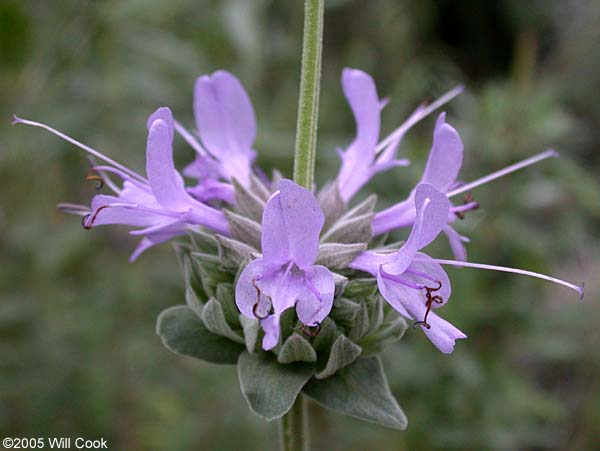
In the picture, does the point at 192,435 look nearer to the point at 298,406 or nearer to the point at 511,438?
the point at 511,438

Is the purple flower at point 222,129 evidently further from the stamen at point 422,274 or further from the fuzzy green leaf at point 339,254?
the stamen at point 422,274

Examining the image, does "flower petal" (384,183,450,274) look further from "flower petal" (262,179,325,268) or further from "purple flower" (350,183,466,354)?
"flower petal" (262,179,325,268)

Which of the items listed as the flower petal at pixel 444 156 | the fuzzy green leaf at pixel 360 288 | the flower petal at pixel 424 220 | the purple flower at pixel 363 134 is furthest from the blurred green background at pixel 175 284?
the flower petal at pixel 424 220

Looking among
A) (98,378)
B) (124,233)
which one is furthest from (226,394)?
(124,233)

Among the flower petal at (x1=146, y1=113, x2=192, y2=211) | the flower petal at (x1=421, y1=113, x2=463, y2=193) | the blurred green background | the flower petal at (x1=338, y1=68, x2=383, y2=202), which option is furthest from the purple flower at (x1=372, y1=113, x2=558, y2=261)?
the blurred green background

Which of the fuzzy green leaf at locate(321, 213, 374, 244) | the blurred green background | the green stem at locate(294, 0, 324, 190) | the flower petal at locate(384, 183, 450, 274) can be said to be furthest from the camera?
the blurred green background

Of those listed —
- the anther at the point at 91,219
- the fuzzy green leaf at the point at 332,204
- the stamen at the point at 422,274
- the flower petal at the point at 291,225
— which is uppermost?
the flower petal at the point at 291,225
